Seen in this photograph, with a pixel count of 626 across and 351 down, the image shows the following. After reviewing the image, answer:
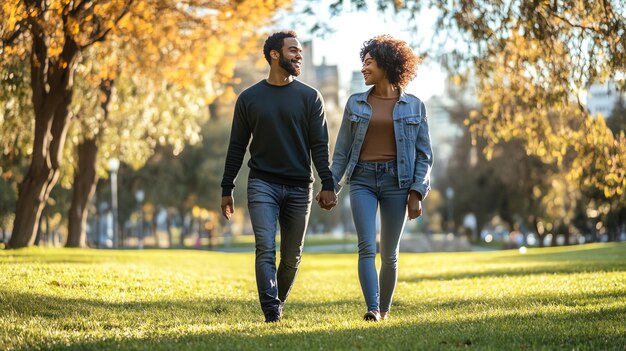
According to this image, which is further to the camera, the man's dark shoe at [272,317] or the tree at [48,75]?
the tree at [48,75]

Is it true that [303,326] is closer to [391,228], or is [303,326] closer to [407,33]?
[391,228]

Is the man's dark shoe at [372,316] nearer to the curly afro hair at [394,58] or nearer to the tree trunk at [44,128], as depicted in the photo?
the curly afro hair at [394,58]

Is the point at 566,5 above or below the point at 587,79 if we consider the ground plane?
above

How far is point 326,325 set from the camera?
8.53 metres

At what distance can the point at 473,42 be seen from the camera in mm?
15227

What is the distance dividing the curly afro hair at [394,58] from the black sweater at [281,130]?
60 centimetres

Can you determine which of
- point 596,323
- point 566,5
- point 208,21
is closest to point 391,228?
point 596,323

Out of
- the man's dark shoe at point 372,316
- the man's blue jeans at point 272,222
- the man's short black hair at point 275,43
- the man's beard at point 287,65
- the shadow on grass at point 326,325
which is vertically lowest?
the shadow on grass at point 326,325

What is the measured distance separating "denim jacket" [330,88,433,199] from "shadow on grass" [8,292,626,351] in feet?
4.03

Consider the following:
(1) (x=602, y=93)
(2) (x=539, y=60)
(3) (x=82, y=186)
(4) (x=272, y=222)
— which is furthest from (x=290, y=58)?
(3) (x=82, y=186)

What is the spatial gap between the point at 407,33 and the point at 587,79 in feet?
9.17

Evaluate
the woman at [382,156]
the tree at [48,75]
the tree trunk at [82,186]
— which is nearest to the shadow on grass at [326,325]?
the woman at [382,156]

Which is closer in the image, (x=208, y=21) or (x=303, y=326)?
(x=303, y=326)

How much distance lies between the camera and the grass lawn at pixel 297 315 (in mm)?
7250
